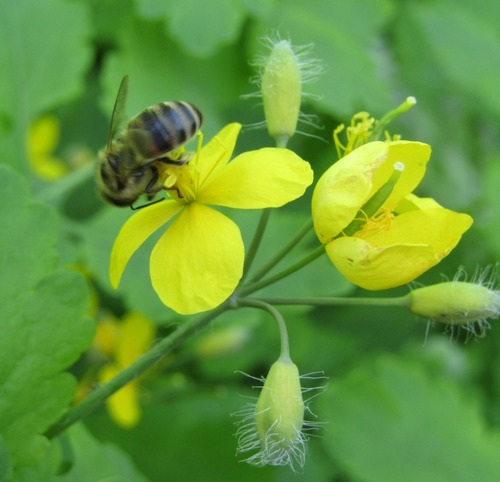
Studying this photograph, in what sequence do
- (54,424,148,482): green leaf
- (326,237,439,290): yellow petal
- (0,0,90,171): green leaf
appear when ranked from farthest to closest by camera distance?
(0,0,90,171): green leaf < (54,424,148,482): green leaf < (326,237,439,290): yellow petal

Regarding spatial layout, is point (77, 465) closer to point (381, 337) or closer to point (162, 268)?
point (162, 268)

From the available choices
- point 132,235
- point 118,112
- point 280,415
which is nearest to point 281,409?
point 280,415

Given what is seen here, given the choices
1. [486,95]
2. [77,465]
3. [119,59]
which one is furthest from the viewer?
[486,95]

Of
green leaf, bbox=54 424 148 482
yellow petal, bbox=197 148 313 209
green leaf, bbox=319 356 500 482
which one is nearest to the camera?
yellow petal, bbox=197 148 313 209

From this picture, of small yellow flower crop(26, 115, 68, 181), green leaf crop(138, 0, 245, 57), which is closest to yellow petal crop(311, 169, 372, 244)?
green leaf crop(138, 0, 245, 57)

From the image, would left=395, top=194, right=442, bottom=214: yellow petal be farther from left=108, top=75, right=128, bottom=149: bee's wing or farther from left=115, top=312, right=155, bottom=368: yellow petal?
left=115, top=312, right=155, bottom=368: yellow petal

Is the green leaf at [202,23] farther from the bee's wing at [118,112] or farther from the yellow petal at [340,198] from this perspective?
the yellow petal at [340,198]

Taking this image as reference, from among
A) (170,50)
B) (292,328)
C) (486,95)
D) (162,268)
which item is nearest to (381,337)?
(292,328)

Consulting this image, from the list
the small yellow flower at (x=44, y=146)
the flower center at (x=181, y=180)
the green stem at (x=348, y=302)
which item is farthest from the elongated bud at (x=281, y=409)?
the small yellow flower at (x=44, y=146)
